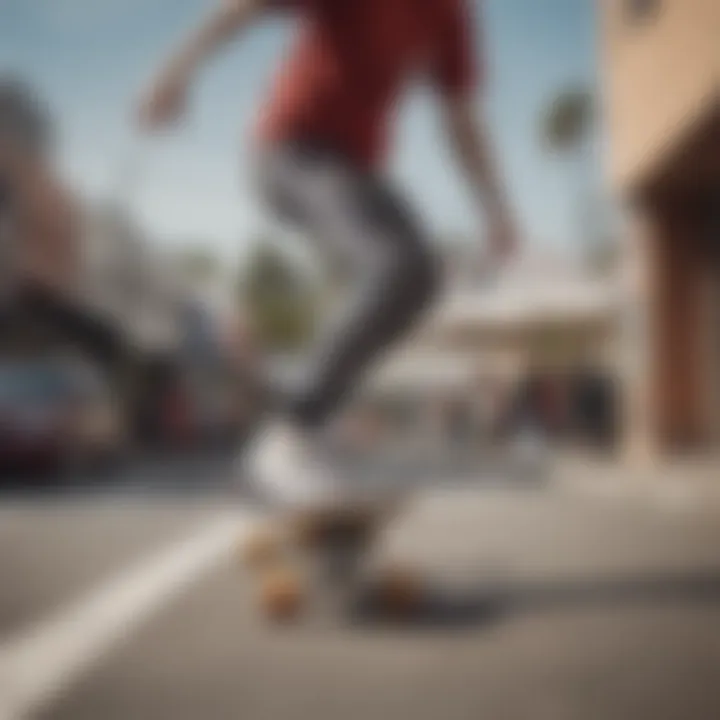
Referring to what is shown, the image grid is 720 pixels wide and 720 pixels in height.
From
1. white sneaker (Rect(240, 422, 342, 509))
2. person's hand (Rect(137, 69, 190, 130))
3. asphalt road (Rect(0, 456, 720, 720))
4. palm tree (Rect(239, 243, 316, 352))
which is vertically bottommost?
asphalt road (Rect(0, 456, 720, 720))

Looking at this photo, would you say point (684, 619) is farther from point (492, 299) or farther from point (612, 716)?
point (492, 299)

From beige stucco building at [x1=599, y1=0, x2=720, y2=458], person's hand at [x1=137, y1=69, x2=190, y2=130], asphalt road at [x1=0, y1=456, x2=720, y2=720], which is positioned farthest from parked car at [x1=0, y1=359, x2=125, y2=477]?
beige stucco building at [x1=599, y1=0, x2=720, y2=458]

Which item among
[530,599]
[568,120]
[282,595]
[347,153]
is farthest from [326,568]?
[568,120]

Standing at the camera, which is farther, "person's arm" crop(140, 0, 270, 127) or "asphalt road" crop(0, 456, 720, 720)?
"person's arm" crop(140, 0, 270, 127)

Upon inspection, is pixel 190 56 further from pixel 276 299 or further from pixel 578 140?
Answer: pixel 578 140

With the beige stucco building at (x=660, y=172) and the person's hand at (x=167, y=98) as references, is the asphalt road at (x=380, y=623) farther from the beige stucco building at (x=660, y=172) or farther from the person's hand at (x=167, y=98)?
the person's hand at (x=167, y=98)

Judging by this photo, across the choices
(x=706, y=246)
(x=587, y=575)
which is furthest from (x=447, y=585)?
(x=706, y=246)

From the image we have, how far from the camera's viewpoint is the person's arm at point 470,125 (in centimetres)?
91

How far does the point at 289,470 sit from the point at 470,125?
419 mm

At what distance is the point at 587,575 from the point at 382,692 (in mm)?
322

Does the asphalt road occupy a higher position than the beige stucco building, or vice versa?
the beige stucco building

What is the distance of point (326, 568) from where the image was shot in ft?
3.12

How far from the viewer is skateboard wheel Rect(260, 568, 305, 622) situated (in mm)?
935

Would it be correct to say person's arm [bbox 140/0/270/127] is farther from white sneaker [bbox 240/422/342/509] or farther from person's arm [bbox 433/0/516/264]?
white sneaker [bbox 240/422/342/509]
